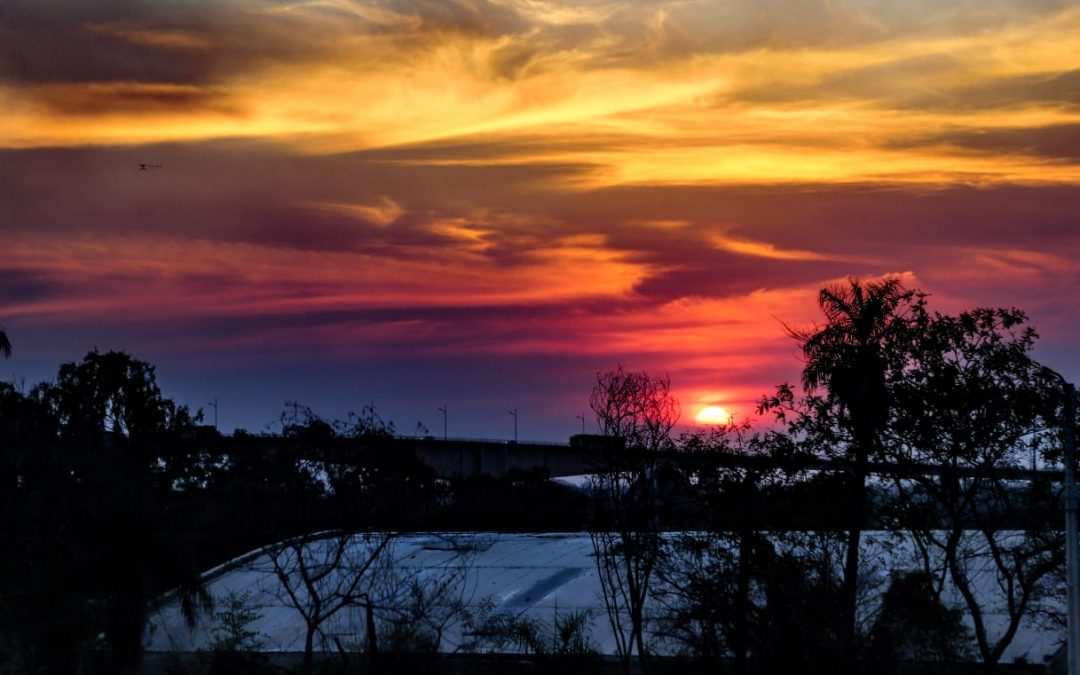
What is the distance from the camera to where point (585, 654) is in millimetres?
41844

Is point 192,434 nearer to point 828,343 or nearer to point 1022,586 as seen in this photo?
point 828,343

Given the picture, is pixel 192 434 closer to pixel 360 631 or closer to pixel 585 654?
pixel 360 631

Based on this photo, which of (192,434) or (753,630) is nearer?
(753,630)

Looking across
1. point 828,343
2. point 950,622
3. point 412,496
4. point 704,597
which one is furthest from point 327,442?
point 950,622

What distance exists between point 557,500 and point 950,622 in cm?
5691

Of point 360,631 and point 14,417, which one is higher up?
point 14,417

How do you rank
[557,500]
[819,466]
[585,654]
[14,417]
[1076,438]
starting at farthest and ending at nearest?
[557,500] → [14,417] → [585,654] → [819,466] → [1076,438]

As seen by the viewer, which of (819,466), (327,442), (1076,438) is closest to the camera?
(1076,438)

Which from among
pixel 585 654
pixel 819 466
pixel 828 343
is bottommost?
pixel 585 654

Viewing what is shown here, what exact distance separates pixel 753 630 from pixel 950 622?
5.93 meters

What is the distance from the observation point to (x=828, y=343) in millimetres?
37906

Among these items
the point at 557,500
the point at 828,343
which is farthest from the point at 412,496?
the point at 557,500

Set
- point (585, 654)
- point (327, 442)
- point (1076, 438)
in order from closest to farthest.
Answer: point (1076, 438) → point (585, 654) → point (327, 442)

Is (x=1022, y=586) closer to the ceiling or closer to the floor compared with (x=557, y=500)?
closer to the floor
